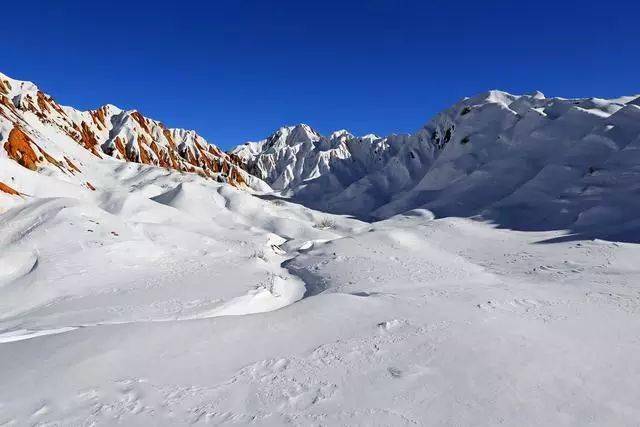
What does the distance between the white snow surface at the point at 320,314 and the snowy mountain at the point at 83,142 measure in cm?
255

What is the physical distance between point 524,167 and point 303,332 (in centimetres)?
4293

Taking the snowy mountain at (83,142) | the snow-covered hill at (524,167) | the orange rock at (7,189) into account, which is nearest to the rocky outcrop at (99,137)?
the snowy mountain at (83,142)

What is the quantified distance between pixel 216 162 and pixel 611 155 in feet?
331

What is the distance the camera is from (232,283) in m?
18.2

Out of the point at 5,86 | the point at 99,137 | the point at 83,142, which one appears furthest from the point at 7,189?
the point at 99,137

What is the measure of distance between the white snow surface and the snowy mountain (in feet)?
8.36

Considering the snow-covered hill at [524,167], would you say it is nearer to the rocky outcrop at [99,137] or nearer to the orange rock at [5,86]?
the rocky outcrop at [99,137]

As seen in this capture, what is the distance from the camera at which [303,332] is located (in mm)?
11266

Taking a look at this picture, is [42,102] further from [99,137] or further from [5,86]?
[99,137]

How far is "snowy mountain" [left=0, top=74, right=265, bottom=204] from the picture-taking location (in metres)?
35.2

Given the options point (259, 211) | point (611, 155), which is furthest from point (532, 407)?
point (611, 155)

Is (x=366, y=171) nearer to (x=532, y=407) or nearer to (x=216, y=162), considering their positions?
(x=216, y=162)

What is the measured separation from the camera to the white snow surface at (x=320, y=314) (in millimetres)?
7574

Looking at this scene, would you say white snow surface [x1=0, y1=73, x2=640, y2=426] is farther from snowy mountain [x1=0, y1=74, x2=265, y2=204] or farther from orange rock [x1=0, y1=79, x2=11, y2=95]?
orange rock [x1=0, y1=79, x2=11, y2=95]
